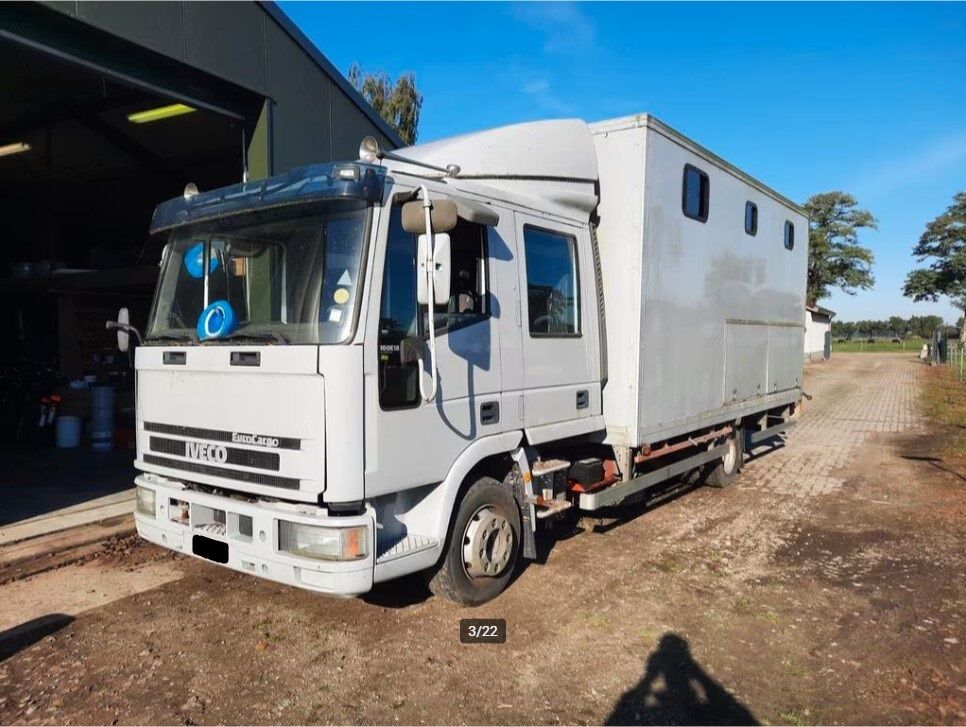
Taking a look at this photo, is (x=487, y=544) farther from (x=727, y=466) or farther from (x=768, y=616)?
(x=727, y=466)

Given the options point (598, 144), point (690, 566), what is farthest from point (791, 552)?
point (598, 144)

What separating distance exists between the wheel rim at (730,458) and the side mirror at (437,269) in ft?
18.7

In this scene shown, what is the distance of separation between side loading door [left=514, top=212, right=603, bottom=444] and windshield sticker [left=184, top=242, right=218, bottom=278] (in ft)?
6.61

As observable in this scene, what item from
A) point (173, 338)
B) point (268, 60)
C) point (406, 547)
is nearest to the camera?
point (406, 547)

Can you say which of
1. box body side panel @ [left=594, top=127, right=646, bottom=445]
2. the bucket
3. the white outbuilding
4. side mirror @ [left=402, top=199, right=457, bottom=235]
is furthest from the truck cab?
the white outbuilding

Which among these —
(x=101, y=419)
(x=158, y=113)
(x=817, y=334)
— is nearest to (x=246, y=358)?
(x=158, y=113)

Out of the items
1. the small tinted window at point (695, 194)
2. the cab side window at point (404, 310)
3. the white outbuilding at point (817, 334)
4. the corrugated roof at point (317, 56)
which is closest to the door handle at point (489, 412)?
the cab side window at point (404, 310)

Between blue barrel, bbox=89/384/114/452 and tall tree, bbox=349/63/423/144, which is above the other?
tall tree, bbox=349/63/423/144

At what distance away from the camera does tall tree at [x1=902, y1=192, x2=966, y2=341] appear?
1957 inches

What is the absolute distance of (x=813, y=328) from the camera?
42.7 m

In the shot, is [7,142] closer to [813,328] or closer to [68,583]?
[68,583]

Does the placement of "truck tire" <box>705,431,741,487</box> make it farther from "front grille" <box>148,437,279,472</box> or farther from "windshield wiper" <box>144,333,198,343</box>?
"windshield wiper" <box>144,333,198,343</box>

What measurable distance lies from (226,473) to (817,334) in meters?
46.2

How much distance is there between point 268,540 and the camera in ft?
12.2
